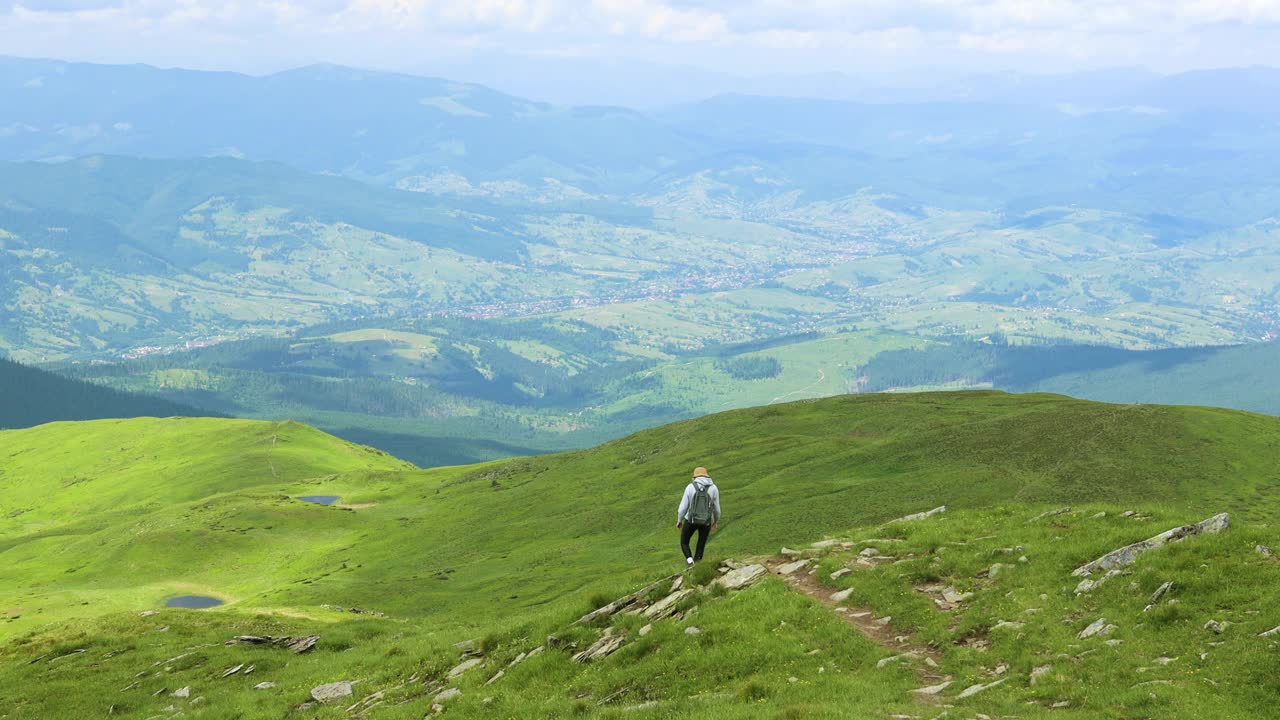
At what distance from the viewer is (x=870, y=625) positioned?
3634cm

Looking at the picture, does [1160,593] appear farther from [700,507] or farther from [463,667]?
[463,667]

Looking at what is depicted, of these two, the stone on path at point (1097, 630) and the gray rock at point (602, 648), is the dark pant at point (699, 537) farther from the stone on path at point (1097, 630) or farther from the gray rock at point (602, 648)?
the stone on path at point (1097, 630)

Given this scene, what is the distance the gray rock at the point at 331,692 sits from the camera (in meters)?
41.8

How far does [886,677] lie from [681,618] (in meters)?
8.86

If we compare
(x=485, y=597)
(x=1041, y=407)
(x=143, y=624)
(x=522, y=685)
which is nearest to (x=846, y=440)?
(x=1041, y=407)

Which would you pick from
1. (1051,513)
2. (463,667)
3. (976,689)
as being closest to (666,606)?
(463,667)

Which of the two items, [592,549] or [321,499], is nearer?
[592,549]

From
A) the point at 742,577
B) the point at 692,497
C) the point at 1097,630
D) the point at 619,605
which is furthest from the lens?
the point at 692,497

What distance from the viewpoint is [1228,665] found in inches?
1109

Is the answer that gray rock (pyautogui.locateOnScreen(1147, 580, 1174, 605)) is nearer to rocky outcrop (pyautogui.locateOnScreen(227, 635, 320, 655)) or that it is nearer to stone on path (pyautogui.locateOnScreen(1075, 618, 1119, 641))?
stone on path (pyautogui.locateOnScreen(1075, 618, 1119, 641))

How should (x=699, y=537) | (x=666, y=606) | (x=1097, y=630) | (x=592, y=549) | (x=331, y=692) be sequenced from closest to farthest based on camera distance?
(x=1097, y=630) → (x=666, y=606) → (x=331, y=692) → (x=699, y=537) → (x=592, y=549)

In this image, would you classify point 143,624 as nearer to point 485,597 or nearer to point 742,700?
point 485,597

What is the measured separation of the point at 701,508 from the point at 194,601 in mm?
94476

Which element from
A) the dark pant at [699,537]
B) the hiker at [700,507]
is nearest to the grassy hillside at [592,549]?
the dark pant at [699,537]
